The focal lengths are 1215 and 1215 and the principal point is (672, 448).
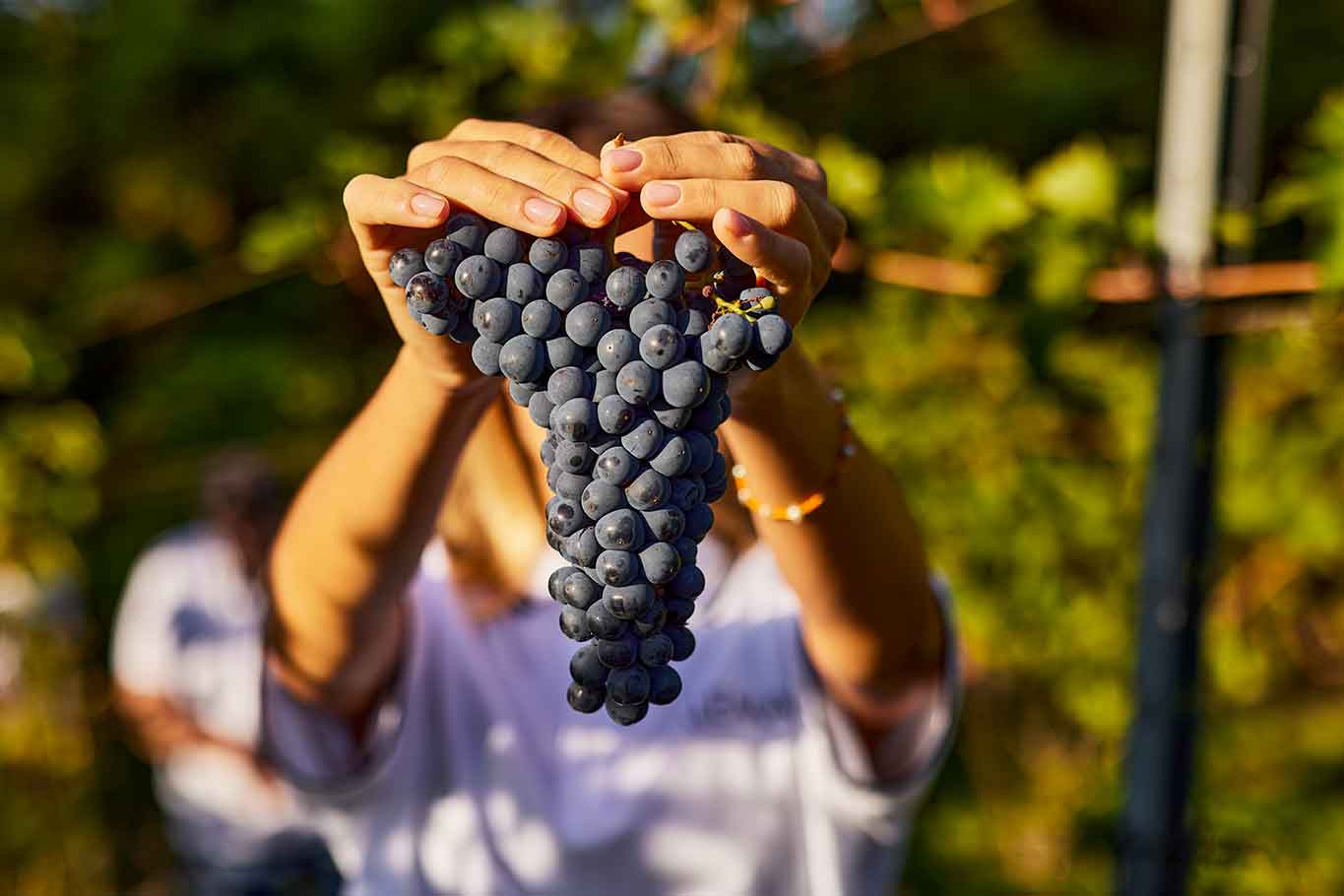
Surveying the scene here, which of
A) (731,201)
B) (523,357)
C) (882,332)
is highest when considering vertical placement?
(882,332)

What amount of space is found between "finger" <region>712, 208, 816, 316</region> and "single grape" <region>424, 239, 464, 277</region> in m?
0.16

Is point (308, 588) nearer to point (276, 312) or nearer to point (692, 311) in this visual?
point (692, 311)

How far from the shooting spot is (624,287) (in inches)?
28.1

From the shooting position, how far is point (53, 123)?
10.2 ft

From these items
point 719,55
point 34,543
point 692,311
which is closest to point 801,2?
point 719,55

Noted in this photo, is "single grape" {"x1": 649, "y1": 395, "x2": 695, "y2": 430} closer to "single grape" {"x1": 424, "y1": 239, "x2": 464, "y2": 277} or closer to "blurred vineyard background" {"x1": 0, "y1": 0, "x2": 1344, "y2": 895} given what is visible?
"single grape" {"x1": 424, "y1": 239, "x2": 464, "y2": 277}

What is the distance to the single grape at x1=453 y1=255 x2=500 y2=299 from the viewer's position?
73 centimetres

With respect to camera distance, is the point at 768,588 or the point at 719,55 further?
the point at 719,55

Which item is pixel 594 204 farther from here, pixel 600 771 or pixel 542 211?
pixel 600 771

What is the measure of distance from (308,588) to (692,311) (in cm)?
54

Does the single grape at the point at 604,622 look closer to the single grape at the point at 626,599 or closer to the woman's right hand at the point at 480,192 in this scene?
the single grape at the point at 626,599

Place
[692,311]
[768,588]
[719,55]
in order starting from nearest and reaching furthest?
1. [692,311]
2. [768,588]
3. [719,55]

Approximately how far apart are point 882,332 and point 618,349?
157 cm

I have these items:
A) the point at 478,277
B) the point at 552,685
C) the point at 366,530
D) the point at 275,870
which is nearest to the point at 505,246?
the point at 478,277
